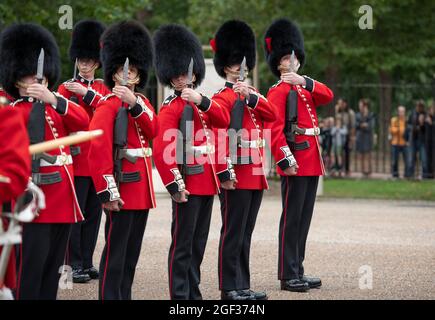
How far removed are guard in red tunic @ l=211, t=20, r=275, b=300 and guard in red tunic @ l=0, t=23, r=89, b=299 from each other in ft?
4.75

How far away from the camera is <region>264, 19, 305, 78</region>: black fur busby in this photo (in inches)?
348

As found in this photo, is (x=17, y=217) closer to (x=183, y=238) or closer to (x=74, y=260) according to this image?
(x=183, y=238)

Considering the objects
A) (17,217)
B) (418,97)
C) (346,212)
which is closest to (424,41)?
(418,97)

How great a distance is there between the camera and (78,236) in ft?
29.1

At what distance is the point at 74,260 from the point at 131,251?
207cm

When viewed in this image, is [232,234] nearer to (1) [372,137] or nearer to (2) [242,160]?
(2) [242,160]

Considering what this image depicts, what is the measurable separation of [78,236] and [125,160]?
2195 mm

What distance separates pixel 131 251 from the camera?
6820mm

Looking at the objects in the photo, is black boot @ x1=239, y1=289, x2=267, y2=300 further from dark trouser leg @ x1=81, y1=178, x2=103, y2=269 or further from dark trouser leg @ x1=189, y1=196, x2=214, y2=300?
dark trouser leg @ x1=81, y1=178, x2=103, y2=269

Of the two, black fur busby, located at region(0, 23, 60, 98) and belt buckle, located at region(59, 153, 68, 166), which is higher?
black fur busby, located at region(0, 23, 60, 98)

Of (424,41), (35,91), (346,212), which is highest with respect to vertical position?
(424,41)

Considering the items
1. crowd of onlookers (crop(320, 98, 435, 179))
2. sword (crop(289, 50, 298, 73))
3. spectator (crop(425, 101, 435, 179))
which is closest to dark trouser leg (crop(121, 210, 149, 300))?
sword (crop(289, 50, 298, 73))

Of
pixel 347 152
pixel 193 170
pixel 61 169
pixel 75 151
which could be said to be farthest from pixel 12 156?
pixel 347 152

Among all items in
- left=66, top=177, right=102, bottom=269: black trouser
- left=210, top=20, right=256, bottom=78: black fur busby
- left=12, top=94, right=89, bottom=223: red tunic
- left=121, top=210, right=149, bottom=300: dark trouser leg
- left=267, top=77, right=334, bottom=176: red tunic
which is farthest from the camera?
left=66, top=177, right=102, bottom=269: black trouser
